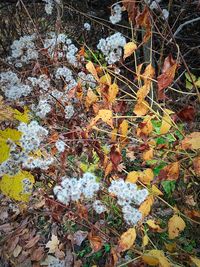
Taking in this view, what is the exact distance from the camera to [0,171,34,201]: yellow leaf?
1988 millimetres

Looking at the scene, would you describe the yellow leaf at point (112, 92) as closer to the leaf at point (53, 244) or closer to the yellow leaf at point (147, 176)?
the yellow leaf at point (147, 176)

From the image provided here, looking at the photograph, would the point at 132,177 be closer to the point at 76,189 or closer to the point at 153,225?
the point at 153,225

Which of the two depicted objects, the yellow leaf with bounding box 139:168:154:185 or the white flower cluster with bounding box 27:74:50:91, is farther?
the white flower cluster with bounding box 27:74:50:91

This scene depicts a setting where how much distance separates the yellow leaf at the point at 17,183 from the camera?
199 cm

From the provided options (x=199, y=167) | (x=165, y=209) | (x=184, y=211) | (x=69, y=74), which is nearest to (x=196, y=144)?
(x=199, y=167)

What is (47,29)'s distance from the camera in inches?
172

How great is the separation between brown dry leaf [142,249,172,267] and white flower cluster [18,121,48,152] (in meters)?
0.62

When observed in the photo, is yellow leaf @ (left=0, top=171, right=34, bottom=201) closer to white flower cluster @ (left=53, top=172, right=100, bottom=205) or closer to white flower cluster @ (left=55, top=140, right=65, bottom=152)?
white flower cluster @ (left=55, top=140, right=65, bottom=152)

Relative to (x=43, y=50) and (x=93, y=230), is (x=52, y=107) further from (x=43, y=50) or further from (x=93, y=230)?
(x=93, y=230)

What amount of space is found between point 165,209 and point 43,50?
4.07ft

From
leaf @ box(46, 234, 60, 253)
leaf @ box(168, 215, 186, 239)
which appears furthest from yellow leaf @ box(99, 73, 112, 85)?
leaf @ box(46, 234, 60, 253)

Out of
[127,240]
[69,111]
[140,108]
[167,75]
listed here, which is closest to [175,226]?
[127,240]

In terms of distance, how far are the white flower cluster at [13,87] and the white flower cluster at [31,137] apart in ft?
2.10

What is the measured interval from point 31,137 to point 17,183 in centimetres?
42
